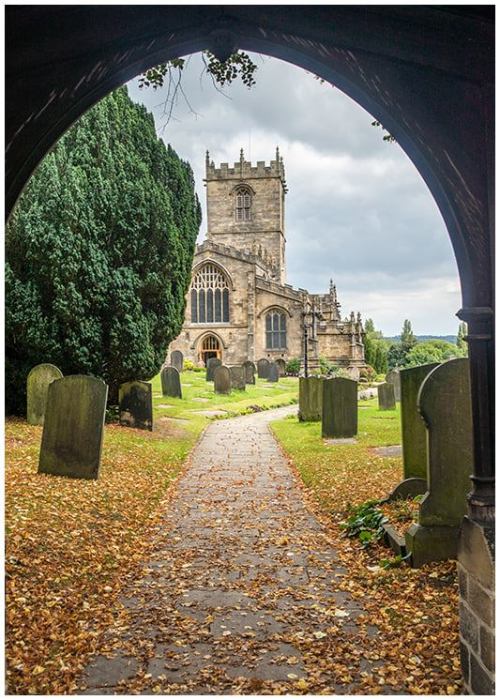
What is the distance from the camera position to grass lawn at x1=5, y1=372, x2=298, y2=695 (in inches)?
133

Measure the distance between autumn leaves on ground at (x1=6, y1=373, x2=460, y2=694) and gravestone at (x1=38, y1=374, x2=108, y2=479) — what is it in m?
0.26

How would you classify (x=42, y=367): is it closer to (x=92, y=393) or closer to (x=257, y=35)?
(x=92, y=393)

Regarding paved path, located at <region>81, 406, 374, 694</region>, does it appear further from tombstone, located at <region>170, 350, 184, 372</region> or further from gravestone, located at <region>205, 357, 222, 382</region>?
tombstone, located at <region>170, 350, 184, 372</region>

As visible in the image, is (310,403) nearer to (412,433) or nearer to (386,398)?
(386,398)

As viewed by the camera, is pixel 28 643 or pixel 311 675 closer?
pixel 311 675

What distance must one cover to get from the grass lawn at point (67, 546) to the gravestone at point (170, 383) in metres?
9.38

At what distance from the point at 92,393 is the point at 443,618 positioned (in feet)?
17.5

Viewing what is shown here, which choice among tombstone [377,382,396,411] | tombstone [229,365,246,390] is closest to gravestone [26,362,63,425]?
tombstone [377,382,396,411]

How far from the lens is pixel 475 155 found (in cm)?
286

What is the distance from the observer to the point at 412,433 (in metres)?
6.34

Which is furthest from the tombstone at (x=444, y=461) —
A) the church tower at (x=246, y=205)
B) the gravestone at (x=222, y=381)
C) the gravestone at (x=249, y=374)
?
the church tower at (x=246, y=205)

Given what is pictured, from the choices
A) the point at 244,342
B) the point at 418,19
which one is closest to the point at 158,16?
the point at 418,19

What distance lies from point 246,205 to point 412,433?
53408 millimetres

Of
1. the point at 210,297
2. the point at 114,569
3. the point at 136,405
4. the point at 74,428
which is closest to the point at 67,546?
the point at 114,569
